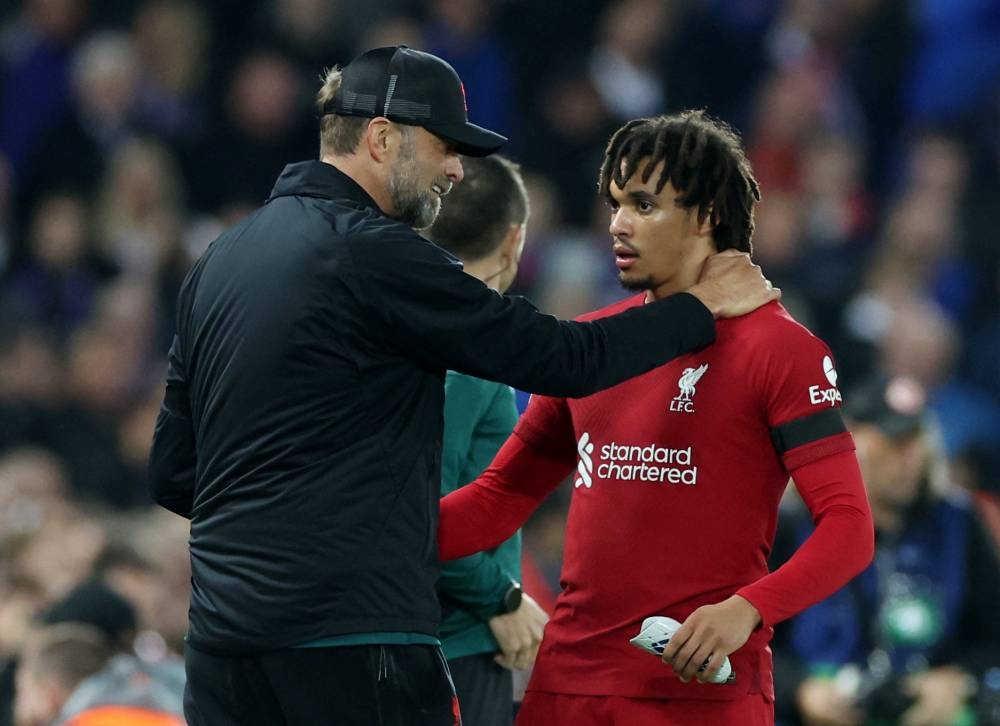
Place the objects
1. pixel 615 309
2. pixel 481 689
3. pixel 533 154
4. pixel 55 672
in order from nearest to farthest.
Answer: pixel 615 309 → pixel 481 689 → pixel 55 672 → pixel 533 154

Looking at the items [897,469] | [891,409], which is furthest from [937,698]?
[891,409]

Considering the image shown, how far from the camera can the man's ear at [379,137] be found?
3262 millimetres

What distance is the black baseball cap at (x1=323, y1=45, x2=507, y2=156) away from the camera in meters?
3.26

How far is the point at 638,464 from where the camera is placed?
331cm

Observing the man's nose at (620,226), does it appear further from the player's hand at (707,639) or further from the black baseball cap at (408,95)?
the player's hand at (707,639)

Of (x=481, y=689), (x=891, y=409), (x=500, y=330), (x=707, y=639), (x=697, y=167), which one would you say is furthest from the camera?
(x=891, y=409)

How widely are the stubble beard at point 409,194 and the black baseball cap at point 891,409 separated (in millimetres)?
2437

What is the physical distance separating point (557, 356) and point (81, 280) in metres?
6.42

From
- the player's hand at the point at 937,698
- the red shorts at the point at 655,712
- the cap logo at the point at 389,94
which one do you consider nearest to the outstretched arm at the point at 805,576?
the red shorts at the point at 655,712

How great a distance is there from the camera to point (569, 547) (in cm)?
342

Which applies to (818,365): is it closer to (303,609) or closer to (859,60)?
(303,609)

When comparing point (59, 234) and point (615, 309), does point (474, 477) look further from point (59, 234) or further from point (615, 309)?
point (59, 234)

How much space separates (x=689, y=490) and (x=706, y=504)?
0.13 ft

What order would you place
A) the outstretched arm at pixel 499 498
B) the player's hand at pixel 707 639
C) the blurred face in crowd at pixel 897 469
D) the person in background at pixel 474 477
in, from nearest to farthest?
the player's hand at pixel 707 639
the outstretched arm at pixel 499 498
the person in background at pixel 474 477
the blurred face in crowd at pixel 897 469
